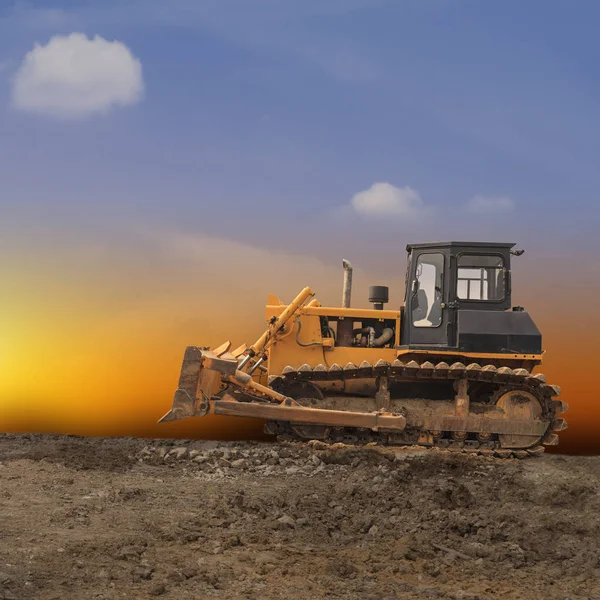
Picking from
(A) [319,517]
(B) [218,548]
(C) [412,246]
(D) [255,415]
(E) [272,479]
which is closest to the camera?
(B) [218,548]

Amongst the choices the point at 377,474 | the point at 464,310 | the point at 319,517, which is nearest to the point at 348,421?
the point at 377,474

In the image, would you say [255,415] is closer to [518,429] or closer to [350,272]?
[350,272]

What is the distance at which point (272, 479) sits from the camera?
10.9 metres

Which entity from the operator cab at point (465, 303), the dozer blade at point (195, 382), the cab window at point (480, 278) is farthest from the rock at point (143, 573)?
the cab window at point (480, 278)

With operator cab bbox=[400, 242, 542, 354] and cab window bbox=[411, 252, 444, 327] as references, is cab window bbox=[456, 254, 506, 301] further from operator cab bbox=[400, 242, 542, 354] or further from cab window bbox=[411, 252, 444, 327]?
cab window bbox=[411, 252, 444, 327]

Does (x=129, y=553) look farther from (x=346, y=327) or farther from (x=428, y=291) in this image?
(x=428, y=291)

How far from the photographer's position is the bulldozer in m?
12.3

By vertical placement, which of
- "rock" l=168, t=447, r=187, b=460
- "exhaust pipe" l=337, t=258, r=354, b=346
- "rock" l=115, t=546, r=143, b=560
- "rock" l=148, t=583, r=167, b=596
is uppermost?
"exhaust pipe" l=337, t=258, r=354, b=346

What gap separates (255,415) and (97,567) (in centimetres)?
555

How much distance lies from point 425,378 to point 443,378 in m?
0.29

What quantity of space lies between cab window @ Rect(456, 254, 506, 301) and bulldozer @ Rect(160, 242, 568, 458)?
0.06 ft

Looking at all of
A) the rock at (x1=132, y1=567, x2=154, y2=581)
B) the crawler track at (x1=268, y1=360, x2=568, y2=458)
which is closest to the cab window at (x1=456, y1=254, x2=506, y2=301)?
the crawler track at (x1=268, y1=360, x2=568, y2=458)

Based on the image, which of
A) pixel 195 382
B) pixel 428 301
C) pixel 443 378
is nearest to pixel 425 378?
pixel 443 378

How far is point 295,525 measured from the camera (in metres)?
8.57
